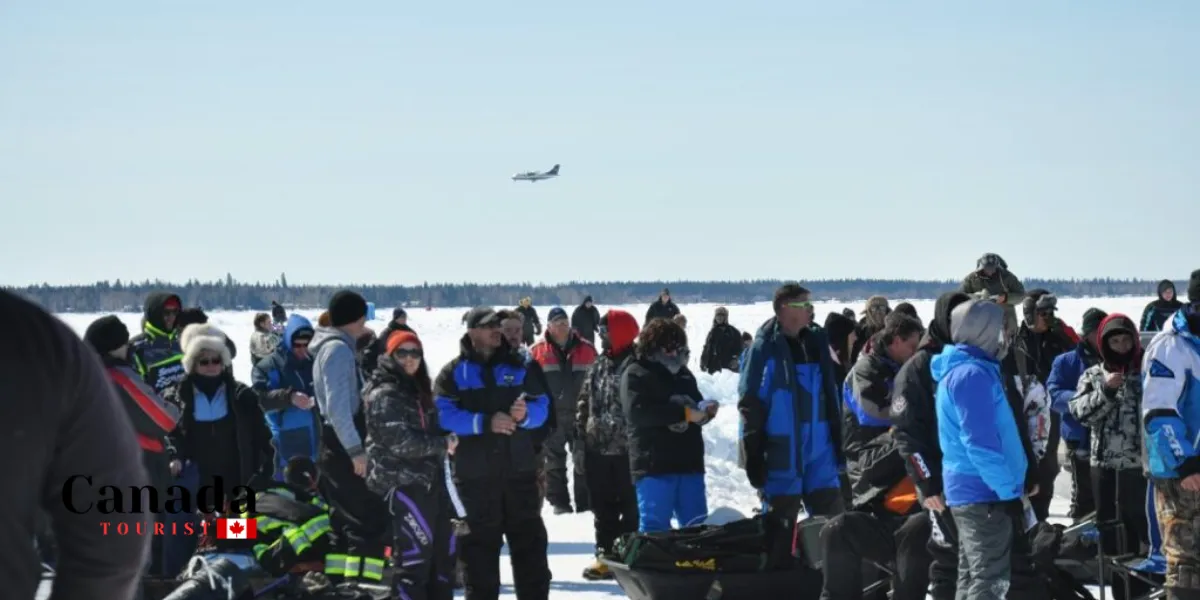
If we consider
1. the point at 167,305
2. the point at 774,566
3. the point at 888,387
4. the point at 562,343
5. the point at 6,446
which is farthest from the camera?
the point at 562,343

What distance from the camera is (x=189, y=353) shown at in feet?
28.0

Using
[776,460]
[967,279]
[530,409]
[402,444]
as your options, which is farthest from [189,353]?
[967,279]

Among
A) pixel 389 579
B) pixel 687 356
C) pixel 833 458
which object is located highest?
pixel 687 356

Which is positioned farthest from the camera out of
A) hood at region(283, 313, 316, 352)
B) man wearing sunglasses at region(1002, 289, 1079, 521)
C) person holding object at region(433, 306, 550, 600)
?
man wearing sunglasses at region(1002, 289, 1079, 521)

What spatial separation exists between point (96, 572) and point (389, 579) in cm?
556

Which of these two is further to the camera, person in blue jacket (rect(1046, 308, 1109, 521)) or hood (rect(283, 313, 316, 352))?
hood (rect(283, 313, 316, 352))

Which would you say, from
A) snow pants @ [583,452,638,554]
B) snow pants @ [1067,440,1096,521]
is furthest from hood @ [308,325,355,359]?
snow pants @ [1067,440,1096,521]

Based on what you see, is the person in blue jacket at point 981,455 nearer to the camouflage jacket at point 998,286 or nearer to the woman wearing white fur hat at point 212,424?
the camouflage jacket at point 998,286

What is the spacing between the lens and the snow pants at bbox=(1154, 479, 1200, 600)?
22.1ft

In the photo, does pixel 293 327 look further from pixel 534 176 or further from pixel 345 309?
pixel 534 176

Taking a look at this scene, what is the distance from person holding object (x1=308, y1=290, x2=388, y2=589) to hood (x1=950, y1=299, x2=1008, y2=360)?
11.1 ft

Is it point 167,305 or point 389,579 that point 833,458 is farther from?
point 167,305

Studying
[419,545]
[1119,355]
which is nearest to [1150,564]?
[1119,355]

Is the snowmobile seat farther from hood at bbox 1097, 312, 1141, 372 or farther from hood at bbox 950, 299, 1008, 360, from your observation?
hood at bbox 950, 299, 1008, 360
